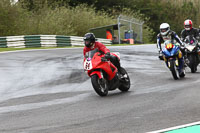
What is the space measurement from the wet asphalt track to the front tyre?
19 cm

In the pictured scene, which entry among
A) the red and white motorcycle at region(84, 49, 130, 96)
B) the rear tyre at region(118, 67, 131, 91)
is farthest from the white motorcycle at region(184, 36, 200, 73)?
the red and white motorcycle at region(84, 49, 130, 96)

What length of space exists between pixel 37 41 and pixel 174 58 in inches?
740

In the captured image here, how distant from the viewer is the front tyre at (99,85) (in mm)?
10195

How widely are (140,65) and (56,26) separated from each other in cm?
2109

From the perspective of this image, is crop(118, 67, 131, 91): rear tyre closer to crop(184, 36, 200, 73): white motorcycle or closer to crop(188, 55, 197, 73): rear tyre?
crop(188, 55, 197, 73): rear tyre

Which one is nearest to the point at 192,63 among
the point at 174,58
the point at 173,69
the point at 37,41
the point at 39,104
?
the point at 174,58

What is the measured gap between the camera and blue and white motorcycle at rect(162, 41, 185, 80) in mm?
13344

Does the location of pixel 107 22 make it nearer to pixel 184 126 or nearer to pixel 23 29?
pixel 23 29

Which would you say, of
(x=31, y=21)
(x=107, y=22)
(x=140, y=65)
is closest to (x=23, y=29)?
(x=31, y=21)

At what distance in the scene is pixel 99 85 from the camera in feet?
33.9

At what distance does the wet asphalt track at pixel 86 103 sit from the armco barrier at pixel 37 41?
13.6 meters

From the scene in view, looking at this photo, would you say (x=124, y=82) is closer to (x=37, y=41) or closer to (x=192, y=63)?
(x=192, y=63)

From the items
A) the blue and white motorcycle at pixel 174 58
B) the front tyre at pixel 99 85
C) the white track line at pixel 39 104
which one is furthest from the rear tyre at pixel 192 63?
the white track line at pixel 39 104

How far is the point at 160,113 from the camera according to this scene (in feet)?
25.3
